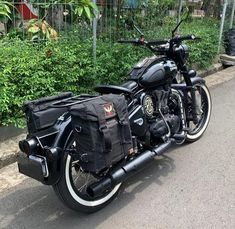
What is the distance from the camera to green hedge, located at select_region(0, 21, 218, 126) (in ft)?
13.2

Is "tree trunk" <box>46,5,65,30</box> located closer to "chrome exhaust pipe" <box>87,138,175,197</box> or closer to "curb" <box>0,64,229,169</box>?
"curb" <box>0,64,229,169</box>

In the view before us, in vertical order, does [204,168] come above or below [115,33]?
below

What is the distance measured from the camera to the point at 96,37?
5.32 metres

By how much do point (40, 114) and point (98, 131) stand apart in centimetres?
51

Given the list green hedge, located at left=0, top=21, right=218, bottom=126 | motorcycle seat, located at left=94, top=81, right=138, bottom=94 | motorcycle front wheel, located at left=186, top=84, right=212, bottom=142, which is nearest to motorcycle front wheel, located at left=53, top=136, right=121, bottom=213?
motorcycle seat, located at left=94, top=81, right=138, bottom=94

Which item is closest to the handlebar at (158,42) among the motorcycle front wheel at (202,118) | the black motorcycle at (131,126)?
the black motorcycle at (131,126)

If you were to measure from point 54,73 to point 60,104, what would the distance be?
154 cm

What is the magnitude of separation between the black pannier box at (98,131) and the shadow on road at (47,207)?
0.56m

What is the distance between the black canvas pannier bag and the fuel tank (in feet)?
2.95

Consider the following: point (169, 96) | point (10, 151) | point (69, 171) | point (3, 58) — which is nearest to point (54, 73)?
point (3, 58)

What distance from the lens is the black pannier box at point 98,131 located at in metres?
2.56

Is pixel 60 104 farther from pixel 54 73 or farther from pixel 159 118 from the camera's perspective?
pixel 54 73

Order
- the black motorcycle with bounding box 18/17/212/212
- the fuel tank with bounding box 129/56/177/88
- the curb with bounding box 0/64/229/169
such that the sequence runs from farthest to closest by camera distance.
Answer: the curb with bounding box 0/64/229/169 → the fuel tank with bounding box 129/56/177/88 → the black motorcycle with bounding box 18/17/212/212

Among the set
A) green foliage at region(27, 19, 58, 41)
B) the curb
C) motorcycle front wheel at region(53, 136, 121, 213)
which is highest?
green foliage at region(27, 19, 58, 41)
